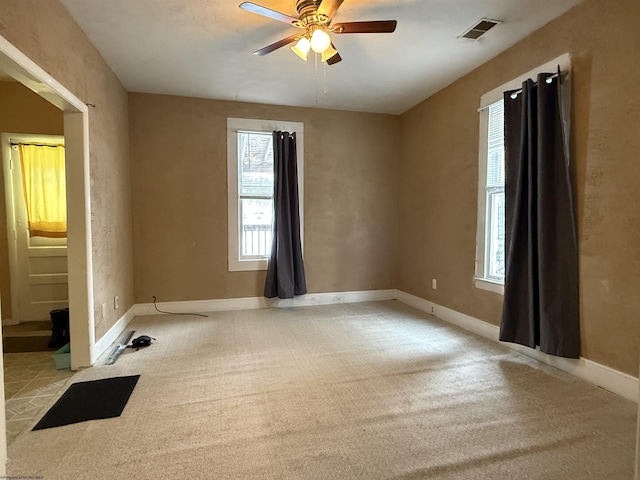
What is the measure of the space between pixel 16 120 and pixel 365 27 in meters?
4.12

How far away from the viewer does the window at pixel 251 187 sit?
435 centimetres

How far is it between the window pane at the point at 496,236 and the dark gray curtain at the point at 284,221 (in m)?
2.29

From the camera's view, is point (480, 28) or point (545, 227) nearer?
point (545, 227)

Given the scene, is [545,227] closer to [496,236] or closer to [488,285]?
[496,236]

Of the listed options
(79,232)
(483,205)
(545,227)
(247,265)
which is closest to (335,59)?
(483,205)

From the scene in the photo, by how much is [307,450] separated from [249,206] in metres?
3.31

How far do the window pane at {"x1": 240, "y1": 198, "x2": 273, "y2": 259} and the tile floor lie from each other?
227 centimetres

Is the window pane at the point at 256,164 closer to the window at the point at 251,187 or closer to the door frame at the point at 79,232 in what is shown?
the window at the point at 251,187

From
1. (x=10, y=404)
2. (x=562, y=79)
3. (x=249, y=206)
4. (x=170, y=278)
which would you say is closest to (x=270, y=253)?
(x=249, y=206)

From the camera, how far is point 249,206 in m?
4.48

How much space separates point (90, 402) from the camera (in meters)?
2.12

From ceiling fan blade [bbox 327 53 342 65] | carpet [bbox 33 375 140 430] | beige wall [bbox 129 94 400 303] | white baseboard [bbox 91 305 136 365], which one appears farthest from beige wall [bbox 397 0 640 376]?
white baseboard [bbox 91 305 136 365]

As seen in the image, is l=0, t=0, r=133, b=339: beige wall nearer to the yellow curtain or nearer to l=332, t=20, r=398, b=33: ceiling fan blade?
the yellow curtain

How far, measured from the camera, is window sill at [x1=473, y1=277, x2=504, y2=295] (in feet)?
10.4
